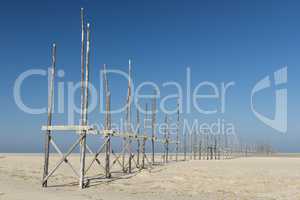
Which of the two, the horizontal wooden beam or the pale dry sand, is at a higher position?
the horizontal wooden beam

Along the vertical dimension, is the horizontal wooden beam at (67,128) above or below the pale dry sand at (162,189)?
above

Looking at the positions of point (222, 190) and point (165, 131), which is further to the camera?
point (165, 131)

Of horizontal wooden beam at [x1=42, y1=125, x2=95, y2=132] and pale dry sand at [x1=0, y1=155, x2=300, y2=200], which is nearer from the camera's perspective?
pale dry sand at [x1=0, y1=155, x2=300, y2=200]

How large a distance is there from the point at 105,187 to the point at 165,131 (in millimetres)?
19203

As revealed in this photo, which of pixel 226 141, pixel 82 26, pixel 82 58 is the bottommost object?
pixel 226 141

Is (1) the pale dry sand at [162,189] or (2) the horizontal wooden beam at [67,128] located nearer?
(1) the pale dry sand at [162,189]

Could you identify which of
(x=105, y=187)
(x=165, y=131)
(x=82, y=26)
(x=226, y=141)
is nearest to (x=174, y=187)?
(x=105, y=187)

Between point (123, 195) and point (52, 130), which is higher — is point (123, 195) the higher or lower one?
the lower one

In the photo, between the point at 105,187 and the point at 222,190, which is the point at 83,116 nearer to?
the point at 105,187

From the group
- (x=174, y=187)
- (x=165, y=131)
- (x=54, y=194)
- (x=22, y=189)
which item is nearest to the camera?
(x=54, y=194)

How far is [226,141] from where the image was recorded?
6109cm

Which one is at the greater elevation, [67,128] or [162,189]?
[67,128]

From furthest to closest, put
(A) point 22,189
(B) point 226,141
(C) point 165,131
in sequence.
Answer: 1. (B) point 226,141
2. (C) point 165,131
3. (A) point 22,189

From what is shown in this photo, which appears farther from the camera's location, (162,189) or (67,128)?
(162,189)
